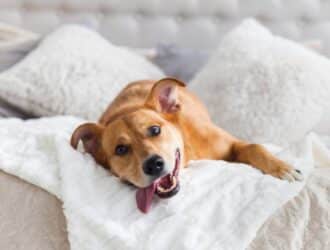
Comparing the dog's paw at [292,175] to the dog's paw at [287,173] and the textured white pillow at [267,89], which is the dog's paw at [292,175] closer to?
the dog's paw at [287,173]

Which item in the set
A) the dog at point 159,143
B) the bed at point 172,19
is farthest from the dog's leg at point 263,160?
the bed at point 172,19

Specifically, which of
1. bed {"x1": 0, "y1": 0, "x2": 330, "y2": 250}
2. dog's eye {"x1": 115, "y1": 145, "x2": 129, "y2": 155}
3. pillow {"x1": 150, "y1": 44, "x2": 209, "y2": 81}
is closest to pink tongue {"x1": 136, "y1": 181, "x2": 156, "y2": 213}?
dog's eye {"x1": 115, "y1": 145, "x2": 129, "y2": 155}

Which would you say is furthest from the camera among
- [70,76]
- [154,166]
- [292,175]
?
[70,76]

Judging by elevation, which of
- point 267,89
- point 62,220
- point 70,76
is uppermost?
point 267,89

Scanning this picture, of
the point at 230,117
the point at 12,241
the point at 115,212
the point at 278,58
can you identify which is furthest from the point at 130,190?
the point at 278,58

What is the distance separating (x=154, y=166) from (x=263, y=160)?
0.33 m

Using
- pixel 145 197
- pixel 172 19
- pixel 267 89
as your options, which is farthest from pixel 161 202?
pixel 172 19

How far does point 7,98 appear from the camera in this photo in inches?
82.0

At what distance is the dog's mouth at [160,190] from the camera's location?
130cm

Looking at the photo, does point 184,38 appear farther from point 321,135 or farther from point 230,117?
point 321,135

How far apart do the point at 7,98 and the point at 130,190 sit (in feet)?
2.92

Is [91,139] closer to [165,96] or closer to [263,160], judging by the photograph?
[165,96]

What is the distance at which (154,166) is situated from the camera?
4.27 feet

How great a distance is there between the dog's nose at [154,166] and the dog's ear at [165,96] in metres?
0.24
